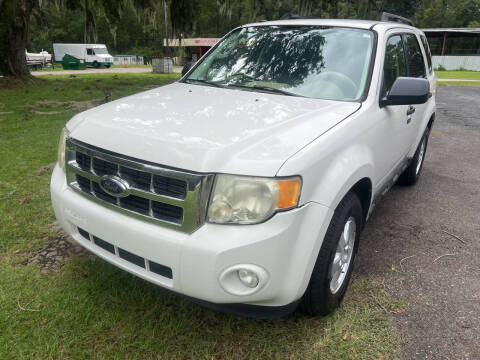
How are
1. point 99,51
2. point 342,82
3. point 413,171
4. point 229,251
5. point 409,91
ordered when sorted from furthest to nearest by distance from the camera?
point 99,51 < point 413,171 < point 342,82 < point 409,91 < point 229,251

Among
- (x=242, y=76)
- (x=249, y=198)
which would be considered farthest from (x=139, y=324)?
(x=242, y=76)

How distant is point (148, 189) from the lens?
196cm

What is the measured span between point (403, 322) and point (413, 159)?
2553 millimetres

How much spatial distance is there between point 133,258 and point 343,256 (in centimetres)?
129

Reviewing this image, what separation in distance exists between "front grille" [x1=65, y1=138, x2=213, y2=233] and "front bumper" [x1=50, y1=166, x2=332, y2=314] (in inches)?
2.1

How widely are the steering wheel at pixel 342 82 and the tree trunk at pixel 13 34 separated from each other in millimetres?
14289

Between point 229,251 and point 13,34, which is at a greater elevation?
point 13,34

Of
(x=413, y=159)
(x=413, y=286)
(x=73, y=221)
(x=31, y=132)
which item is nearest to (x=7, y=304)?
(x=73, y=221)

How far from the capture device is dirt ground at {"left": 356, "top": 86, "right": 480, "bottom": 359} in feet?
7.70

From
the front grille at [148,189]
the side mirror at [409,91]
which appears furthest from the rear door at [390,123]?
the front grille at [148,189]

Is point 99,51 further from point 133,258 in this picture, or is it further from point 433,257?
point 133,258

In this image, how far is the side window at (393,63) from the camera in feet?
10.0

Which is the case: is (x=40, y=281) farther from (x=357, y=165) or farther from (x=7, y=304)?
(x=357, y=165)

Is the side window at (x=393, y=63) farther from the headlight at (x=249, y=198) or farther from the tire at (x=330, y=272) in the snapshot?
the headlight at (x=249, y=198)
